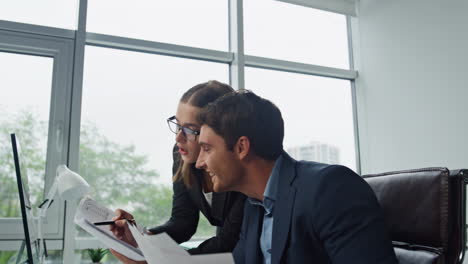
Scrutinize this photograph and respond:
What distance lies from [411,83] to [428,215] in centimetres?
219

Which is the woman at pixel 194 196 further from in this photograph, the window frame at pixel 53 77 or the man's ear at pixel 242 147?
the window frame at pixel 53 77

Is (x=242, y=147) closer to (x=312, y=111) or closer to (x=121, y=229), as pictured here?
(x=121, y=229)

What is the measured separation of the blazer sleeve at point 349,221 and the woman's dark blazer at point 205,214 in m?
0.57

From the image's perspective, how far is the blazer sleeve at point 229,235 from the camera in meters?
1.42

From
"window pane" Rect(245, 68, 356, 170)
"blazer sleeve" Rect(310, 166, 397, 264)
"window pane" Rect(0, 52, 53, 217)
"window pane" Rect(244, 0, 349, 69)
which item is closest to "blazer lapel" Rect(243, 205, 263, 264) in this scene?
"blazer sleeve" Rect(310, 166, 397, 264)

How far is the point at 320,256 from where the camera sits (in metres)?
0.95

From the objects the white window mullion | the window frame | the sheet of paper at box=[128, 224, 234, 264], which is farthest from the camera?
the white window mullion

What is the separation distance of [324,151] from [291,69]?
2.32 feet

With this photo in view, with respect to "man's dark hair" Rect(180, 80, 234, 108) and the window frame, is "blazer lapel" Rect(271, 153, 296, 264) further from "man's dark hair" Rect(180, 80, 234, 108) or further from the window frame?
the window frame

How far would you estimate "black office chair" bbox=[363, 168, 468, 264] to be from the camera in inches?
37.7

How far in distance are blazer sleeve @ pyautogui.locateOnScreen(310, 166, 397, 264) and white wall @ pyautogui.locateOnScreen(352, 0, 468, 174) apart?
201cm

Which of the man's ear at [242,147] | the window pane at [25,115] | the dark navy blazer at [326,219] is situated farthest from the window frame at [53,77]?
the dark navy blazer at [326,219]

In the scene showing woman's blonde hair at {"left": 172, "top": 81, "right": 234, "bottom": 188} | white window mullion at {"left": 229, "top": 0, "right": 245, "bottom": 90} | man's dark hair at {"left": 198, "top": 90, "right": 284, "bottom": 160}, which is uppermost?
white window mullion at {"left": 229, "top": 0, "right": 245, "bottom": 90}

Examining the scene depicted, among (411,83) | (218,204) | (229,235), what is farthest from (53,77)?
(411,83)
